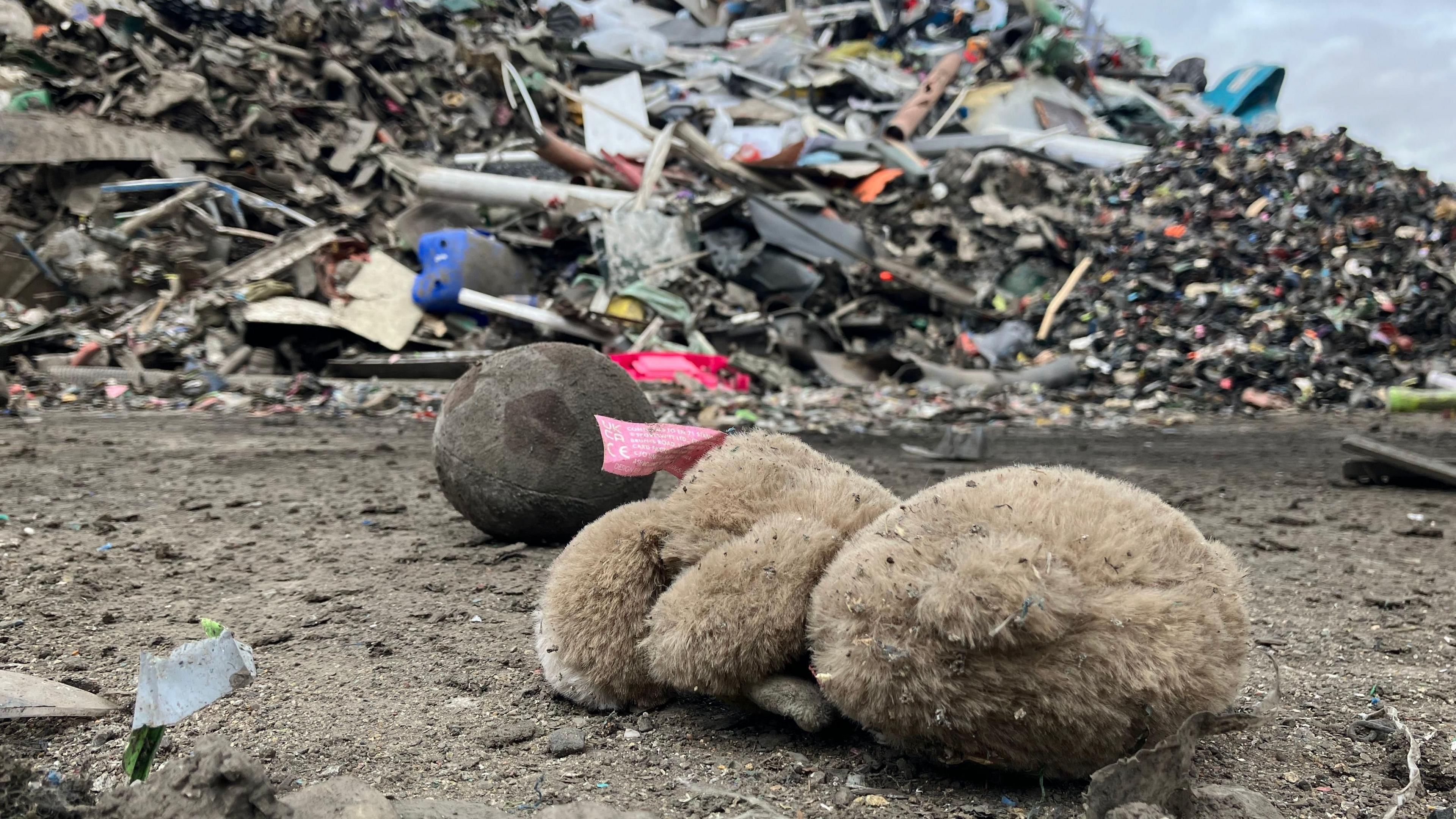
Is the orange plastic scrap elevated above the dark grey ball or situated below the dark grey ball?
above

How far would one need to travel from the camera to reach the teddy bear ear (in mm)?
1781

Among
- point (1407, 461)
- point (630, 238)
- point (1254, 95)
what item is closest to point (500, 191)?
point (630, 238)

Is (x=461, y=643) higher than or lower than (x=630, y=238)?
lower

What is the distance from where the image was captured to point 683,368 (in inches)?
324

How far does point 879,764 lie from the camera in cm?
160

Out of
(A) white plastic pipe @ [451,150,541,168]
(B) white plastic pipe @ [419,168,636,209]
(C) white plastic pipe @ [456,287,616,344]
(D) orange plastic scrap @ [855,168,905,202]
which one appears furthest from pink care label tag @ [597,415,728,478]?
(A) white plastic pipe @ [451,150,541,168]

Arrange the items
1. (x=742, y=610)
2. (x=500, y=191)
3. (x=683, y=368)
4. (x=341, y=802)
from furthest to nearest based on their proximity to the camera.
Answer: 1. (x=500, y=191)
2. (x=683, y=368)
3. (x=742, y=610)
4. (x=341, y=802)

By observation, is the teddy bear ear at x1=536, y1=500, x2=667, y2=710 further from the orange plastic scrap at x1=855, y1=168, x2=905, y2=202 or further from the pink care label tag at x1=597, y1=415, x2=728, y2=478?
the orange plastic scrap at x1=855, y1=168, x2=905, y2=202

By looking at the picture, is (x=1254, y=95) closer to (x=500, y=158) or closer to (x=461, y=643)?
(x=500, y=158)

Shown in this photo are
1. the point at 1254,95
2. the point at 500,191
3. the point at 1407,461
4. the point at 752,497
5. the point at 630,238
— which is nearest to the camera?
the point at 752,497

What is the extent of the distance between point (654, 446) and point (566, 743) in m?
0.63

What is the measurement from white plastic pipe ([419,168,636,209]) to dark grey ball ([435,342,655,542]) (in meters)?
7.83

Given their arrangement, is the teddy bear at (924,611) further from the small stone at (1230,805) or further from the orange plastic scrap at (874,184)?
the orange plastic scrap at (874,184)

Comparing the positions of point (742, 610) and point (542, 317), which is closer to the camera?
point (742, 610)
